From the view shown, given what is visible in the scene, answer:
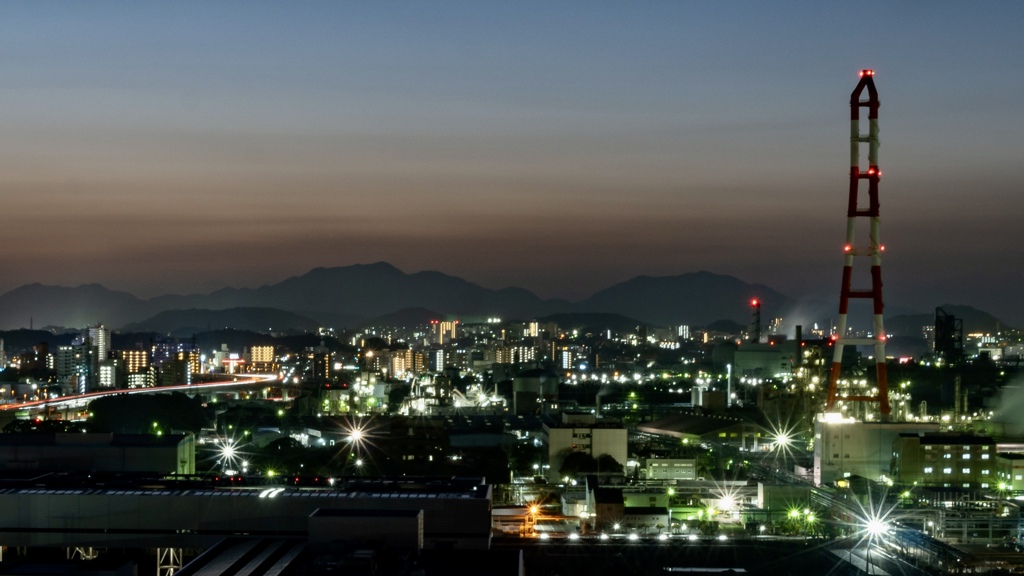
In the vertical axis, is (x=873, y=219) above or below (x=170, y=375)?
above

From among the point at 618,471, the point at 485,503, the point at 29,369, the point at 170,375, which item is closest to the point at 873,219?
the point at 618,471

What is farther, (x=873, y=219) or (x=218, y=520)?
(x=873, y=219)

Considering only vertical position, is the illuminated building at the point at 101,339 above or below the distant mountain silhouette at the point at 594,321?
below

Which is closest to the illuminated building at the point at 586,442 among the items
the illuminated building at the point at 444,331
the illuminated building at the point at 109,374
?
the illuminated building at the point at 109,374

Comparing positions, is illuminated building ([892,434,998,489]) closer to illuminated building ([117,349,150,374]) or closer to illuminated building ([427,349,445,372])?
illuminated building ([427,349,445,372])

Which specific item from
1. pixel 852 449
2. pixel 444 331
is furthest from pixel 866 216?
pixel 444 331

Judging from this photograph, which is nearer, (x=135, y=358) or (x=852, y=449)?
(x=852, y=449)

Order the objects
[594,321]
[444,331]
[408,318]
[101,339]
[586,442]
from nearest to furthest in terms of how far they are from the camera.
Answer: [586,442] < [101,339] < [444,331] < [594,321] < [408,318]

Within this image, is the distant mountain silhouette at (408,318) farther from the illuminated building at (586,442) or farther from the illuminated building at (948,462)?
the illuminated building at (948,462)

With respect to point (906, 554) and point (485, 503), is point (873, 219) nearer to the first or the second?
point (906, 554)

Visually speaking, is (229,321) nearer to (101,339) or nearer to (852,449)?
(101,339)

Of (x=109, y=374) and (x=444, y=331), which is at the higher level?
(x=444, y=331)
